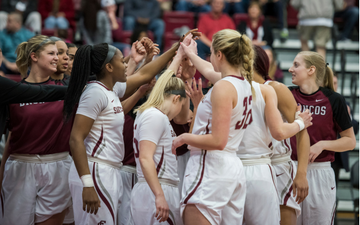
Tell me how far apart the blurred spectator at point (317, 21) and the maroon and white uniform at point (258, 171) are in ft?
20.3

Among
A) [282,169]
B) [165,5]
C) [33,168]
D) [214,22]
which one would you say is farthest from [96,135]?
[165,5]

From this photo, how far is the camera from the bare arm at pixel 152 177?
276cm

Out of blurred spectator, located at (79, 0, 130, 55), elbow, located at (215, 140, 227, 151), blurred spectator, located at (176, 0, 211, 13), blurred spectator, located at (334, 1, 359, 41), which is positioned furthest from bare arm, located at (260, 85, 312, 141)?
blurred spectator, located at (176, 0, 211, 13)

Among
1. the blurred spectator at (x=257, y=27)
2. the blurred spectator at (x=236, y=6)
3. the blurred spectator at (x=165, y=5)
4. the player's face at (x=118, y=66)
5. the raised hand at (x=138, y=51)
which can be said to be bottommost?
the player's face at (x=118, y=66)

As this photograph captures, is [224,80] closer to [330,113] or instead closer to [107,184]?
[107,184]

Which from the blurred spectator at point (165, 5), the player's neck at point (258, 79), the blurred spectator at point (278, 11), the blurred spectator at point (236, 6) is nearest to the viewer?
the player's neck at point (258, 79)

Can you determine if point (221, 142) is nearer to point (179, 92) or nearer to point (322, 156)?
point (179, 92)

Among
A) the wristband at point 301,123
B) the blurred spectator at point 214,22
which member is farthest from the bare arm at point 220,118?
the blurred spectator at point 214,22

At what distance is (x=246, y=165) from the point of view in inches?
112

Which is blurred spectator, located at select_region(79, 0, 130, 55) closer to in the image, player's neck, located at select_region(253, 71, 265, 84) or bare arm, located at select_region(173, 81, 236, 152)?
player's neck, located at select_region(253, 71, 265, 84)

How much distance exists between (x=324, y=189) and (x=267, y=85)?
1217mm

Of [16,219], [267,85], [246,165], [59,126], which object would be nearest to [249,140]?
[246,165]

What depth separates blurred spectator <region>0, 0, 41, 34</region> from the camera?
957 cm

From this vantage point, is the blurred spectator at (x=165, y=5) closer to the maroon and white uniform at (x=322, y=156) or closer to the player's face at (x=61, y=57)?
the player's face at (x=61, y=57)
